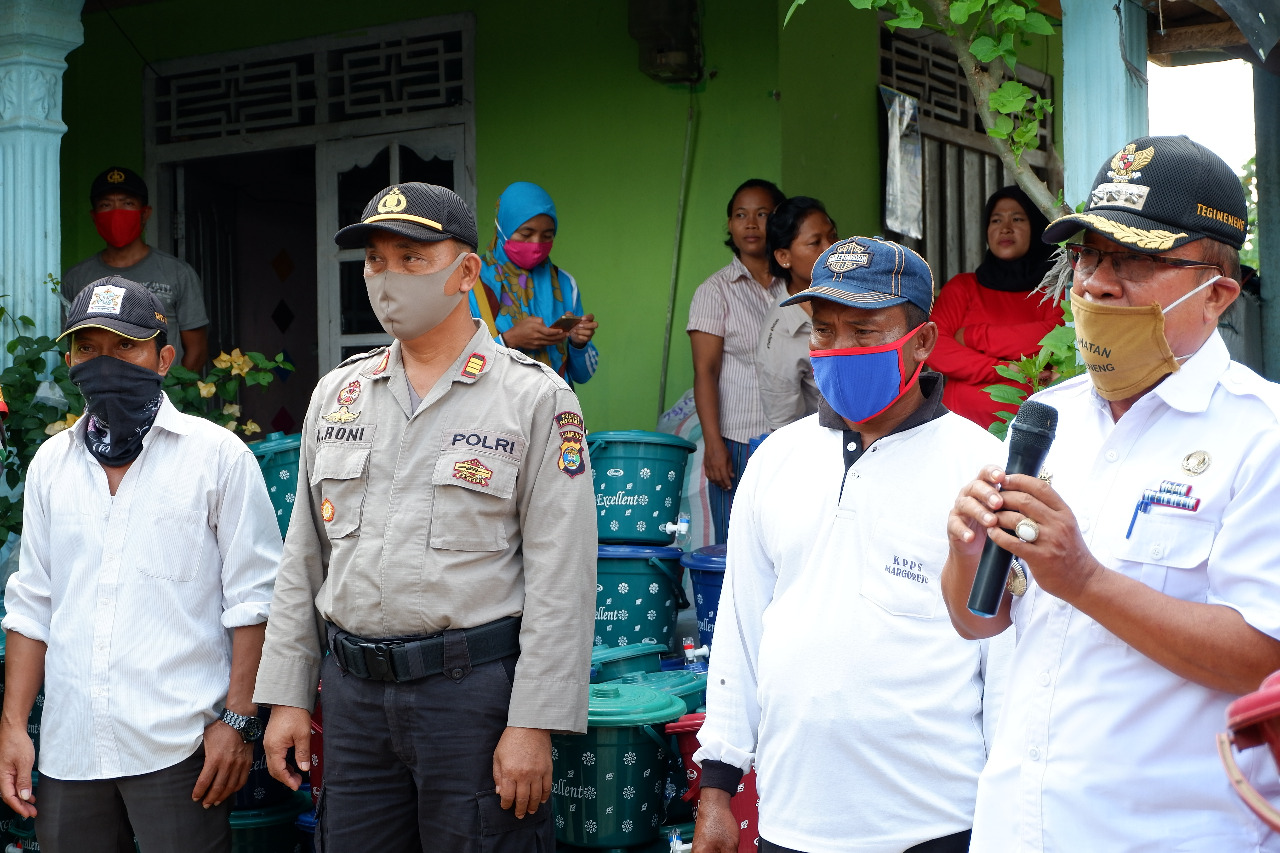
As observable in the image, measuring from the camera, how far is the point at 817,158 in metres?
6.65

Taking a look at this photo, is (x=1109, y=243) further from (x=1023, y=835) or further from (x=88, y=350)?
(x=88, y=350)

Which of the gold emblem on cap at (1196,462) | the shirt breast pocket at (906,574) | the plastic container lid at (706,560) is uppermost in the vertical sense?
the gold emblem on cap at (1196,462)

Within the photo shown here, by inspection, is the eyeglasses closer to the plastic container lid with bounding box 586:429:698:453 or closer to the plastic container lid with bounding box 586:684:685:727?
the plastic container lid with bounding box 586:684:685:727

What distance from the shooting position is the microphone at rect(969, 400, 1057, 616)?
1635 millimetres

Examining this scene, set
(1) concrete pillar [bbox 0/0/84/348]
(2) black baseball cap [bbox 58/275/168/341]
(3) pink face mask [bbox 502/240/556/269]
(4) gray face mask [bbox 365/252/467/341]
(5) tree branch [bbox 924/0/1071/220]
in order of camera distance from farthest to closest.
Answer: (1) concrete pillar [bbox 0/0/84/348]
(3) pink face mask [bbox 502/240/556/269]
(5) tree branch [bbox 924/0/1071/220]
(2) black baseball cap [bbox 58/275/168/341]
(4) gray face mask [bbox 365/252/467/341]

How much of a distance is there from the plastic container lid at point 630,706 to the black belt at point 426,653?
0.59 m

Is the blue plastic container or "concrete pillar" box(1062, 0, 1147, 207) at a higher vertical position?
"concrete pillar" box(1062, 0, 1147, 207)

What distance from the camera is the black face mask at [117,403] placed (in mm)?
3539

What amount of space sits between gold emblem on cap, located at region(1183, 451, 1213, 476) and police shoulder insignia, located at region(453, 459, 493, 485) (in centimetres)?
169

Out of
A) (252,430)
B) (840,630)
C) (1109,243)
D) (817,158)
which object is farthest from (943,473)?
(817,158)

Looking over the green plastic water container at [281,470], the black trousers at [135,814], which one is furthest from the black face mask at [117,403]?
the green plastic water container at [281,470]

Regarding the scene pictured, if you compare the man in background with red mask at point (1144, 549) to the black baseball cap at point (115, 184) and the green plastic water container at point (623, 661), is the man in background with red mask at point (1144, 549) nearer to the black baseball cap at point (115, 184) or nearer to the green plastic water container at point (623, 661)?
the green plastic water container at point (623, 661)

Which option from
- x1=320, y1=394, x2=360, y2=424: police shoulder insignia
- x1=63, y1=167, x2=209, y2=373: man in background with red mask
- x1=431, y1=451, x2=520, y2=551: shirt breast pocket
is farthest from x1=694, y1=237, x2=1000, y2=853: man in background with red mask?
x1=63, y1=167, x2=209, y2=373: man in background with red mask

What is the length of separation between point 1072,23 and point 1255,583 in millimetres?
2747
